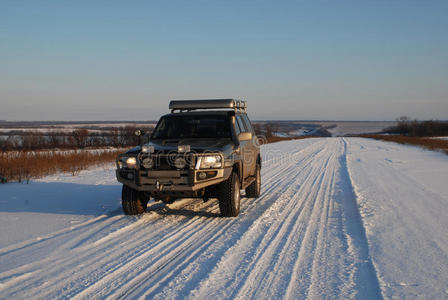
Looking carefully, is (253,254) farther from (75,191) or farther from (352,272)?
(75,191)

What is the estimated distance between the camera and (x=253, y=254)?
16.3 ft

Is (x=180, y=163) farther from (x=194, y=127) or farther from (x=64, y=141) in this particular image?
(x=64, y=141)

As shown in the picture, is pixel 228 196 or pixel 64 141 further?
pixel 64 141

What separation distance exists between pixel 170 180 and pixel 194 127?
6.46 feet

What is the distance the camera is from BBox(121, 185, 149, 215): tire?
7.12m

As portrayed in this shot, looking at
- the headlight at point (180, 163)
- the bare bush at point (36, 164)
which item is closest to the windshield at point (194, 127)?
the headlight at point (180, 163)

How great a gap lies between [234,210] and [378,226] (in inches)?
94.8

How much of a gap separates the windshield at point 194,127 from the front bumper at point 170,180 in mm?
1509

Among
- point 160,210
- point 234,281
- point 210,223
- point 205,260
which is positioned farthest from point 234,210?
point 234,281

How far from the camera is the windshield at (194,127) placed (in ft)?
26.3

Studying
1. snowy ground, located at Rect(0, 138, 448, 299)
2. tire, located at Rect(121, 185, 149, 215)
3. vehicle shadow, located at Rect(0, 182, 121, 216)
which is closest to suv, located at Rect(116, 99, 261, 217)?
tire, located at Rect(121, 185, 149, 215)

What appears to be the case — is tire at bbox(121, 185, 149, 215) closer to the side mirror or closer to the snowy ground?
the snowy ground

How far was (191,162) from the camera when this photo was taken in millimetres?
6383

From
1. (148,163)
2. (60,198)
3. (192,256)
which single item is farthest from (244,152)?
(60,198)
